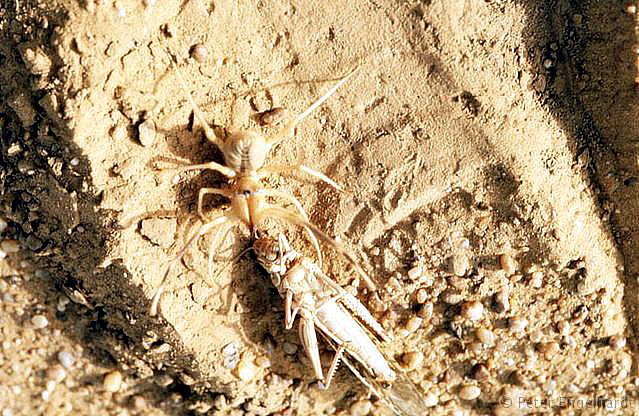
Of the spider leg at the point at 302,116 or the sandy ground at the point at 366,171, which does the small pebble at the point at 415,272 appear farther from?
the spider leg at the point at 302,116

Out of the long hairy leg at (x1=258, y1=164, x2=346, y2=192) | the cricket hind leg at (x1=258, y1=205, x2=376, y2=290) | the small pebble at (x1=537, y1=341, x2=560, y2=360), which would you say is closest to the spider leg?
the long hairy leg at (x1=258, y1=164, x2=346, y2=192)

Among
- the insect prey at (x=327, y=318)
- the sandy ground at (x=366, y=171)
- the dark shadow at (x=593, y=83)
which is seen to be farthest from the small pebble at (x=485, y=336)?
the dark shadow at (x=593, y=83)

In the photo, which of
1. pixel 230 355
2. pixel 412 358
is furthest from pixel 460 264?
pixel 230 355

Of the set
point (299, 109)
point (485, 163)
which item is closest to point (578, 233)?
point (485, 163)

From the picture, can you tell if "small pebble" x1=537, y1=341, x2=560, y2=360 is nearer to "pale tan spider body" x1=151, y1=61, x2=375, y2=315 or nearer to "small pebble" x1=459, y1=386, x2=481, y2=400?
"small pebble" x1=459, y1=386, x2=481, y2=400

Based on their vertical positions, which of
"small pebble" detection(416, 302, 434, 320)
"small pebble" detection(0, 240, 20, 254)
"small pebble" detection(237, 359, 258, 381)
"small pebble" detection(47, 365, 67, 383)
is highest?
"small pebble" detection(416, 302, 434, 320)

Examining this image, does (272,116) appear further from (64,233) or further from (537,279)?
(537,279)
